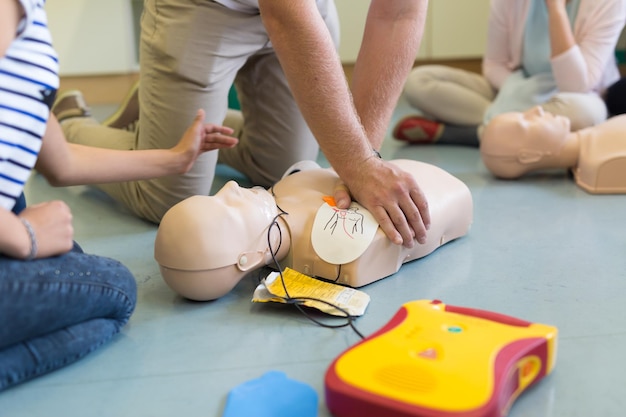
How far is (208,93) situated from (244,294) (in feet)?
1.57

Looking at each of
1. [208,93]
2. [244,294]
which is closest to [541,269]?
[244,294]

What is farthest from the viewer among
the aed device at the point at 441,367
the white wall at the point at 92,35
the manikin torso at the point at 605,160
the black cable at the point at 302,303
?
the white wall at the point at 92,35

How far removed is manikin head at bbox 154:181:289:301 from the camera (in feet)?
3.31

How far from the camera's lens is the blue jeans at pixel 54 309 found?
0.84 metres

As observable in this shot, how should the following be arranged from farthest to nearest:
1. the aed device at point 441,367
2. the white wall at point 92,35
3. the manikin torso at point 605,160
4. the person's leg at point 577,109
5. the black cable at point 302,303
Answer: the white wall at point 92,35 → the person's leg at point 577,109 → the manikin torso at point 605,160 → the black cable at point 302,303 → the aed device at point 441,367

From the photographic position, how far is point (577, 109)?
1.87 meters

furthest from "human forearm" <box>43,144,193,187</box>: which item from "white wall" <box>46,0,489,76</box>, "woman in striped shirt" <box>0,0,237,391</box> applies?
"white wall" <box>46,0,489,76</box>

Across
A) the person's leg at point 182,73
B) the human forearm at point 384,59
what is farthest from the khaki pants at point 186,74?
the human forearm at point 384,59

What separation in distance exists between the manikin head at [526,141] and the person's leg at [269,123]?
0.42 meters

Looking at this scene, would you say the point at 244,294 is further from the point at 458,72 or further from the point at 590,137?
the point at 458,72

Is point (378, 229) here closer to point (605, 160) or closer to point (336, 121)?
point (336, 121)

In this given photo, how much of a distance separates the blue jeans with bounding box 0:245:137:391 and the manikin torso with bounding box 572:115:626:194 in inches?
42.1

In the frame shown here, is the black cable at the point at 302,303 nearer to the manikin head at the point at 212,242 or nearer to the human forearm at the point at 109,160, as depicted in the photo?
the manikin head at the point at 212,242

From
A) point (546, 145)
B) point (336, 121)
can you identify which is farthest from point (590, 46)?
point (336, 121)
